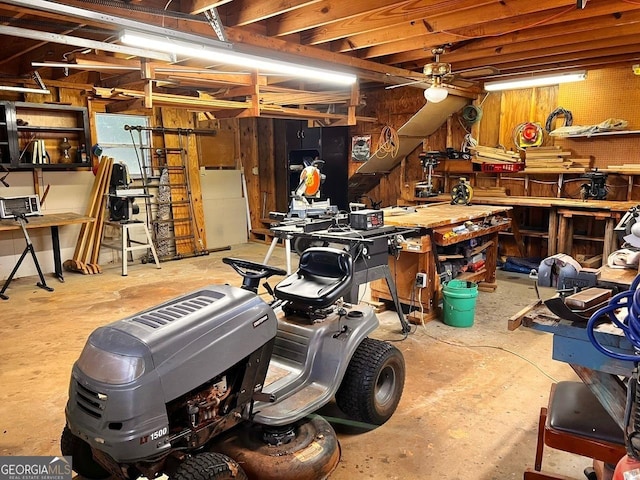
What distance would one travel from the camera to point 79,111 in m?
5.93

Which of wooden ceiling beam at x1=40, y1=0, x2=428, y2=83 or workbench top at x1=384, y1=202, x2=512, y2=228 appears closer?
wooden ceiling beam at x1=40, y1=0, x2=428, y2=83

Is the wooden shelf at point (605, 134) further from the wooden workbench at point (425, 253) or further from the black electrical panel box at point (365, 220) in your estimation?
the black electrical panel box at point (365, 220)

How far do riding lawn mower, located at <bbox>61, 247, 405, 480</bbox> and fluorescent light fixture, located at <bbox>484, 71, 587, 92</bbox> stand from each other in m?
4.07

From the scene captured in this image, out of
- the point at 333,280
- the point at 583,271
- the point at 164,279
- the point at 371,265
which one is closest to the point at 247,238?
the point at 164,279

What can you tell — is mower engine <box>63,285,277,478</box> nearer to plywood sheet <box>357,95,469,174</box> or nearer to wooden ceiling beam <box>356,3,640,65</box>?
wooden ceiling beam <box>356,3,640,65</box>

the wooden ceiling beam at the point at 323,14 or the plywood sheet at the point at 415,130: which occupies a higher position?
the wooden ceiling beam at the point at 323,14

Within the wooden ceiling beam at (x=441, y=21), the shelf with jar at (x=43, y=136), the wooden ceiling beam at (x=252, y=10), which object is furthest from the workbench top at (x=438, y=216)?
the shelf with jar at (x=43, y=136)

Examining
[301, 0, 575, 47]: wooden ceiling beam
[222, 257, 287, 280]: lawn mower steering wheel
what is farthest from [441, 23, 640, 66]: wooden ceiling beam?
[222, 257, 287, 280]: lawn mower steering wheel

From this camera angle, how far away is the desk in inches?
199

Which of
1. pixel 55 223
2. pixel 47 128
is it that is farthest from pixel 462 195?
pixel 47 128

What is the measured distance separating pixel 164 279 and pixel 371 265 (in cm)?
313

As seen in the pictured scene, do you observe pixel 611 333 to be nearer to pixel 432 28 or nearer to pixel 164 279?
pixel 432 28

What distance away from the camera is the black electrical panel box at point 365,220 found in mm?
3434

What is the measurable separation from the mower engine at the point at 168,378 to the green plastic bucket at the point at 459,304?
240 centimetres
